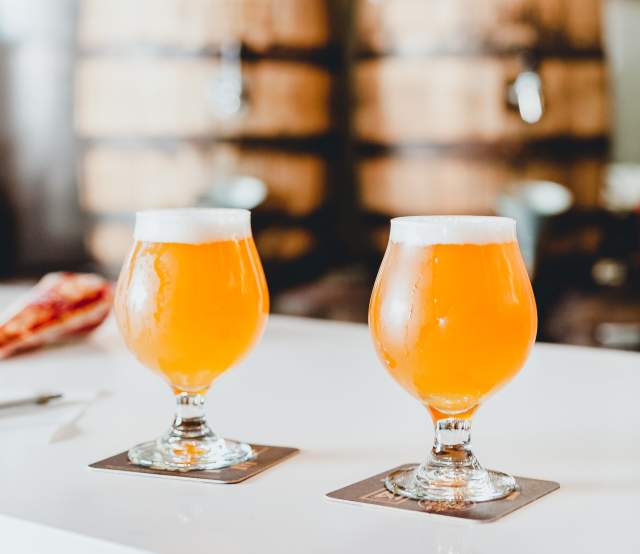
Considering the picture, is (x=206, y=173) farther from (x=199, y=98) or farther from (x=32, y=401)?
(x=32, y=401)

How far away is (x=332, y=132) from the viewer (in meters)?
2.91

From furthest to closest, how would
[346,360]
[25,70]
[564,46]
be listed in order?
[25,70] → [564,46] → [346,360]

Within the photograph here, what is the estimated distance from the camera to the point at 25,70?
127 inches

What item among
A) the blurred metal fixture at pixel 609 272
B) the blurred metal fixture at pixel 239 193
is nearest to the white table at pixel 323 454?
the blurred metal fixture at pixel 609 272

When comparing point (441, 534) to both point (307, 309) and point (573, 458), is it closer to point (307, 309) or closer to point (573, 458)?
point (573, 458)

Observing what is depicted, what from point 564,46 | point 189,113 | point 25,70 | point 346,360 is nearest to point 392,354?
point 346,360

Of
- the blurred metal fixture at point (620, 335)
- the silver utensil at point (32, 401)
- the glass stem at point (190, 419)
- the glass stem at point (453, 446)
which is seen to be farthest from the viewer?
the blurred metal fixture at point (620, 335)

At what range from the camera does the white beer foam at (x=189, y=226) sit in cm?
95

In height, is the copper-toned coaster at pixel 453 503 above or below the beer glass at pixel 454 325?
below

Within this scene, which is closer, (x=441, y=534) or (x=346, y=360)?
(x=441, y=534)

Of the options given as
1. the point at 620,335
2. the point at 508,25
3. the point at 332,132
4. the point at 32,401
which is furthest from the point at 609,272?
the point at 32,401

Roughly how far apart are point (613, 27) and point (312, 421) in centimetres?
187

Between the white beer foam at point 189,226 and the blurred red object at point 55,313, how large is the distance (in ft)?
1.75

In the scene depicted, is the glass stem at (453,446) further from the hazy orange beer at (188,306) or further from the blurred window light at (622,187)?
the blurred window light at (622,187)
